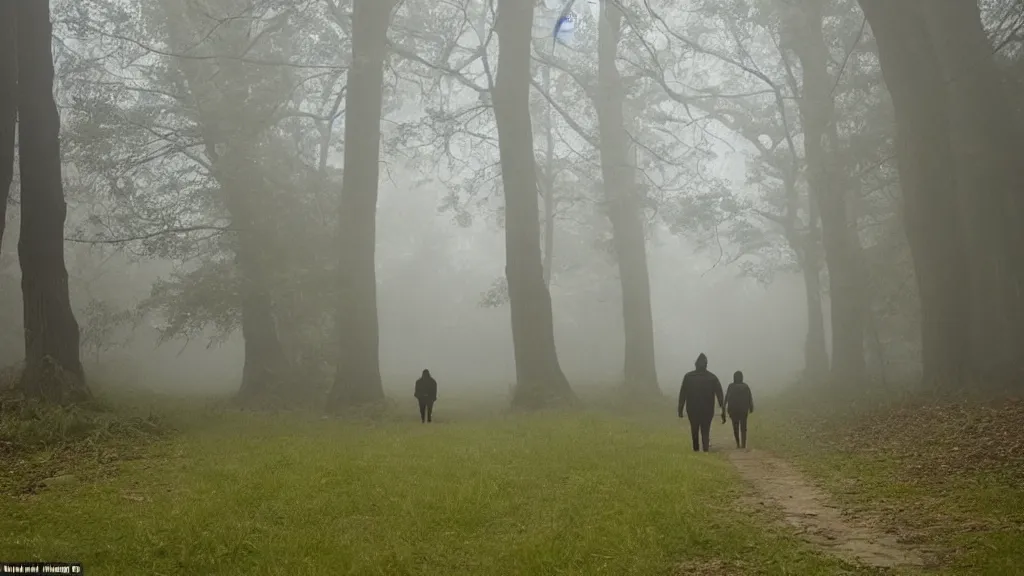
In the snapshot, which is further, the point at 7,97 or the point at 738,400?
the point at 738,400

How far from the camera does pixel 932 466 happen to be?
1005cm

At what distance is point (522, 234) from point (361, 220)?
4375 mm

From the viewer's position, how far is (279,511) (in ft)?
25.6

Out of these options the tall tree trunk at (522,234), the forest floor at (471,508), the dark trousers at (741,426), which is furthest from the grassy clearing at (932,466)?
the tall tree trunk at (522,234)

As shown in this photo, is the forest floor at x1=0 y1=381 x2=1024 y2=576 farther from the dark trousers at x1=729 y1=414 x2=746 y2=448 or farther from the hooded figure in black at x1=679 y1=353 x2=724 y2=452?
the dark trousers at x1=729 y1=414 x2=746 y2=448

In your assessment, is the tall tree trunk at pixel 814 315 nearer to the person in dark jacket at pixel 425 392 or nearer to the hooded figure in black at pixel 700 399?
the person in dark jacket at pixel 425 392

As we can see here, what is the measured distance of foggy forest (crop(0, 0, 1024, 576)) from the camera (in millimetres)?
7152

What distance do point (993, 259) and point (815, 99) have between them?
39.1 ft

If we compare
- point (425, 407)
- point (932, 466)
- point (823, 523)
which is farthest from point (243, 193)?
point (823, 523)

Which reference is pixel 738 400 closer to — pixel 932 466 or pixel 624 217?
pixel 932 466

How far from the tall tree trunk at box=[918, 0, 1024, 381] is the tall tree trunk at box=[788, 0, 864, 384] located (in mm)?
8349

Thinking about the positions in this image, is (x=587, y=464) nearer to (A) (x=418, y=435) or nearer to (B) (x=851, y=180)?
(A) (x=418, y=435)

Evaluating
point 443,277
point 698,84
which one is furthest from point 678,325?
point 698,84

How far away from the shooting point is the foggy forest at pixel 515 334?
7.15 meters
